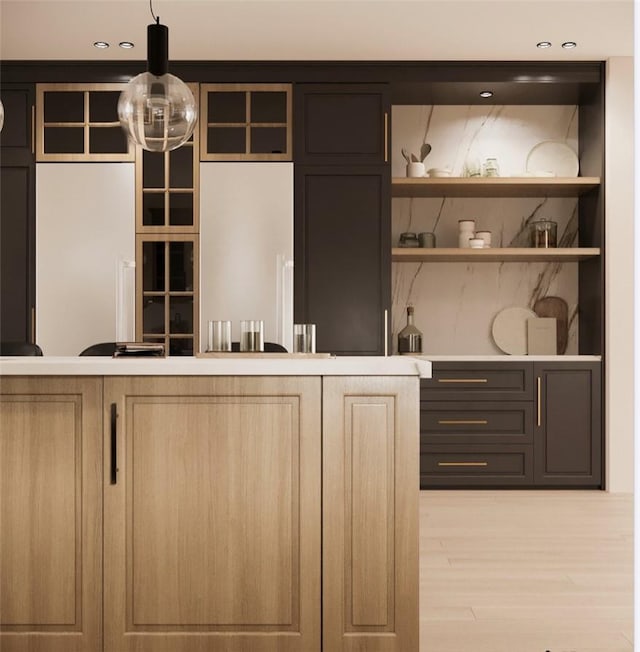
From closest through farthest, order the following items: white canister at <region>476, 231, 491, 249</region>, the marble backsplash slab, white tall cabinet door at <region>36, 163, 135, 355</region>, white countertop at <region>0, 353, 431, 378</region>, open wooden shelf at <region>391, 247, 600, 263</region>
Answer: white countertop at <region>0, 353, 431, 378</region>
white tall cabinet door at <region>36, 163, 135, 355</region>
open wooden shelf at <region>391, 247, 600, 263</region>
white canister at <region>476, 231, 491, 249</region>
the marble backsplash slab

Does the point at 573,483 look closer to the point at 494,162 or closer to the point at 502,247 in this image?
the point at 502,247

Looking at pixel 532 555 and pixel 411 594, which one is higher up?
pixel 411 594

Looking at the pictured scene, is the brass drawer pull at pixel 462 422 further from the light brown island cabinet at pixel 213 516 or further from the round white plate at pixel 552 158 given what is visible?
the light brown island cabinet at pixel 213 516

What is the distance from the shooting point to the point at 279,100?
4.65m

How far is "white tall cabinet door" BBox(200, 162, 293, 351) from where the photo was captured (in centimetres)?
461

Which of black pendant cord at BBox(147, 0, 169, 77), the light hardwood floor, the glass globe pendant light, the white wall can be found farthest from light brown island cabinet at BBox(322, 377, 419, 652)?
the white wall

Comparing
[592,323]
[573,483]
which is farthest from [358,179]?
[573,483]

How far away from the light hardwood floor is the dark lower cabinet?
0.79 ft

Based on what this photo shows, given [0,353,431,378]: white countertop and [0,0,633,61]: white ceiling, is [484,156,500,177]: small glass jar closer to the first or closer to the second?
[0,0,633,61]: white ceiling

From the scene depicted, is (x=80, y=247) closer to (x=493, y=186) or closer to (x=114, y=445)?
(x=493, y=186)

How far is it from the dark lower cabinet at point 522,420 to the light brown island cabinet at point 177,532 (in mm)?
2687

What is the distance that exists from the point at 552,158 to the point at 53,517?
426 cm

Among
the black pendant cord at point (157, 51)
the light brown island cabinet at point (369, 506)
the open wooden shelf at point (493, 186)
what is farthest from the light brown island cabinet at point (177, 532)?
the open wooden shelf at point (493, 186)

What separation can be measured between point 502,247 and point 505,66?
1.24m
